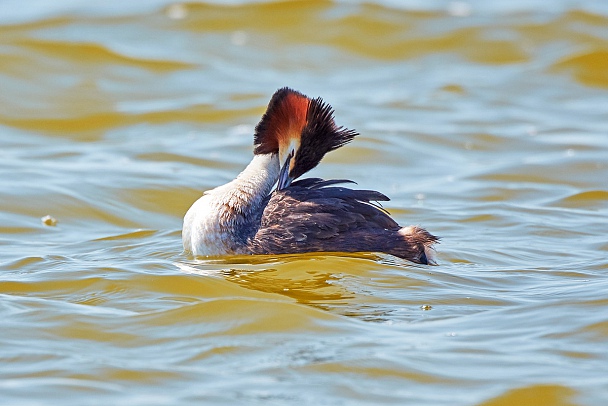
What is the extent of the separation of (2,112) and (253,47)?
16.4ft

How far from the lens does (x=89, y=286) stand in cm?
750

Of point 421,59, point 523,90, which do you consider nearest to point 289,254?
point 523,90

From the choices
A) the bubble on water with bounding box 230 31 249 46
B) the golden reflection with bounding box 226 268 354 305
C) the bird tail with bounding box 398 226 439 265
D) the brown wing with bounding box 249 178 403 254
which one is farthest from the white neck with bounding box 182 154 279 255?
the bubble on water with bounding box 230 31 249 46

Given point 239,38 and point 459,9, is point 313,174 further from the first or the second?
point 459,9

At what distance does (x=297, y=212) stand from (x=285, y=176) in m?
0.58

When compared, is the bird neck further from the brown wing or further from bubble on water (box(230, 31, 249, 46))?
bubble on water (box(230, 31, 249, 46))

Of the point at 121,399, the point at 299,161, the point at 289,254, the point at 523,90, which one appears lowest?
the point at 121,399

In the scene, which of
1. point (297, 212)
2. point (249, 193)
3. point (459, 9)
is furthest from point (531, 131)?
point (297, 212)

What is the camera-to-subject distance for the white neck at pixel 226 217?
27.3ft

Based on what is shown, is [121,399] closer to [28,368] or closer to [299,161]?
[28,368]

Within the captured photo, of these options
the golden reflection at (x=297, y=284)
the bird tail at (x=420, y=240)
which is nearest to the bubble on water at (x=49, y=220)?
the golden reflection at (x=297, y=284)

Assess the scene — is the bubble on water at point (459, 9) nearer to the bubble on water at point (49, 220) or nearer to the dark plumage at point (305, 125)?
the bubble on water at point (49, 220)

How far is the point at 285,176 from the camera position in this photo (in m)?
8.68

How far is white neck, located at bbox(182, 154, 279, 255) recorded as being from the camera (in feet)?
27.3
